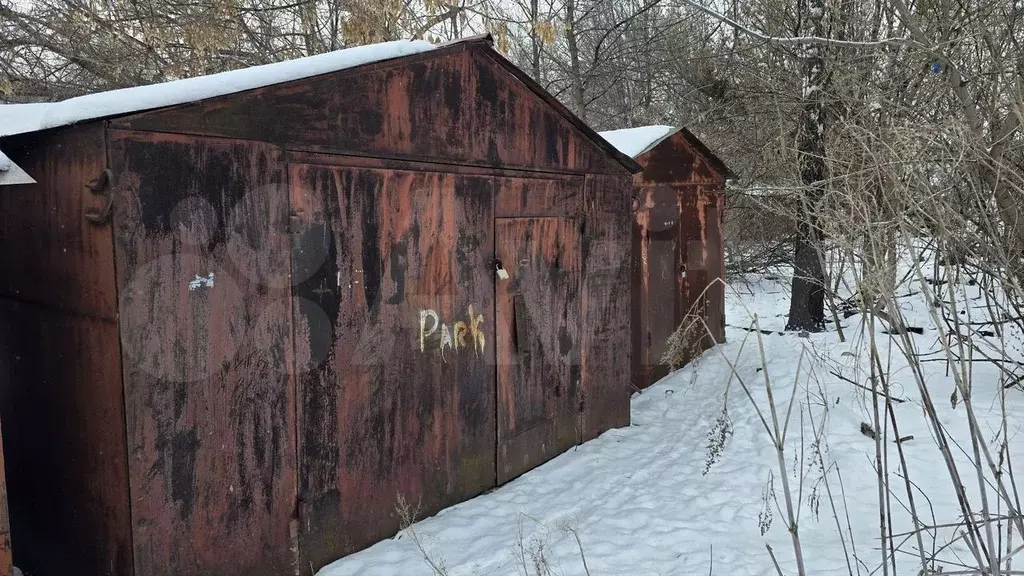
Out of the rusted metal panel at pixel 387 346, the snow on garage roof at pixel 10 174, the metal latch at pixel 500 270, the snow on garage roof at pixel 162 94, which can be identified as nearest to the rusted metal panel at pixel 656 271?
the metal latch at pixel 500 270

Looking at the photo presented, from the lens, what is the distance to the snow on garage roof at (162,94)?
271 cm

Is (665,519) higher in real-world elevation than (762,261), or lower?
lower

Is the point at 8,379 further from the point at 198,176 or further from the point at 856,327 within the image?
the point at 856,327

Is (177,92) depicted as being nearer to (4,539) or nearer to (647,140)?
(4,539)

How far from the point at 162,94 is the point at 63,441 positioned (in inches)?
62.5

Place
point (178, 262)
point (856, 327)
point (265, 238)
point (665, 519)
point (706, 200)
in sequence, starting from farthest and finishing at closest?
point (856, 327) → point (706, 200) → point (665, 519) → point (265, 238) → point (178, 262)

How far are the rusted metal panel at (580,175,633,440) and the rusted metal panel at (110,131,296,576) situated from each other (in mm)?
2932

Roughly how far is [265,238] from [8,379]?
1.48 meters

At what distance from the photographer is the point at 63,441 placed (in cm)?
312

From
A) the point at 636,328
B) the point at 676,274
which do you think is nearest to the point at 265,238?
the point at 636,328

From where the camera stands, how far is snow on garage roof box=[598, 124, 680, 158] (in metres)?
7.45

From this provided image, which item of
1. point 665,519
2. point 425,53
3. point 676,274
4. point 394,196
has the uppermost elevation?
point 425,53

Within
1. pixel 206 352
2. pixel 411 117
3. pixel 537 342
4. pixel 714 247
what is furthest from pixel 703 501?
pixel 714 247

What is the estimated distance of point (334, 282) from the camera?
3.60m
